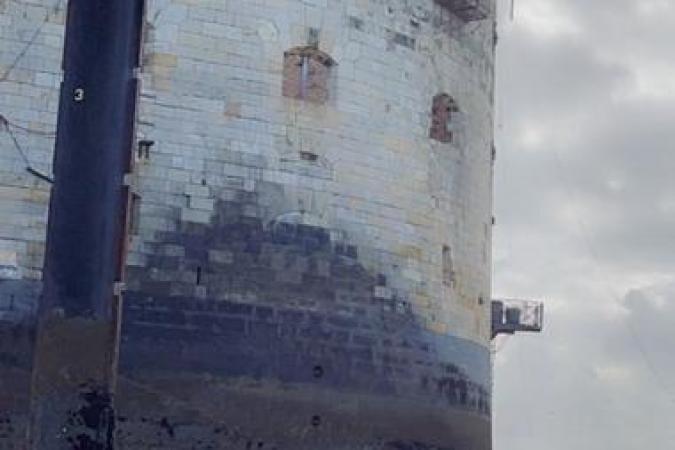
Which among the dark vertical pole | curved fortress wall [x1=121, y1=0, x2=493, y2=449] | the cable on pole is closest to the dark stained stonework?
curved fortress wall [x1=121, y1=0, x2=493, y2=449]

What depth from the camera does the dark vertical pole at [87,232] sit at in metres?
7.52

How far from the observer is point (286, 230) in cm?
1567

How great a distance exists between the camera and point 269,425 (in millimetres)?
15242

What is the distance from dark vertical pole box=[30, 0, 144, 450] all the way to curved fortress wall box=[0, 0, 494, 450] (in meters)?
6.85

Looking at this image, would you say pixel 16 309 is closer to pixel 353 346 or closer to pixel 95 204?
pixel 353 346

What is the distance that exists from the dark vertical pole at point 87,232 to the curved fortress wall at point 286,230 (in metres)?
6.85

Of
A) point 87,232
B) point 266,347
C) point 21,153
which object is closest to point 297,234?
point 266,347

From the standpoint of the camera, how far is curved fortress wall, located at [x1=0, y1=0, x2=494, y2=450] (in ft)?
48.5

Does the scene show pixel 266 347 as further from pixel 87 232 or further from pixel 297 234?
pixel 87 232

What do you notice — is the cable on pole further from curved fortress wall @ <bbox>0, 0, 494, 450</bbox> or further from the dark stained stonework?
the dark stained stonework

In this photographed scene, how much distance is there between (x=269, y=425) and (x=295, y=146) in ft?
10.7

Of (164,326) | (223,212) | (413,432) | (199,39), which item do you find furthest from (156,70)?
(413,432)

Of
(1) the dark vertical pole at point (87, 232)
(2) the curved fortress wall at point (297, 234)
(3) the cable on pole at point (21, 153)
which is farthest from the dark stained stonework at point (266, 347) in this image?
(1) the dark vertical pole at point (87, 232)

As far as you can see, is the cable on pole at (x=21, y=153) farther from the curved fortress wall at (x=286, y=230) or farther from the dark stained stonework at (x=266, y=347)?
the dark stained stonework at (x=266, y=347)
